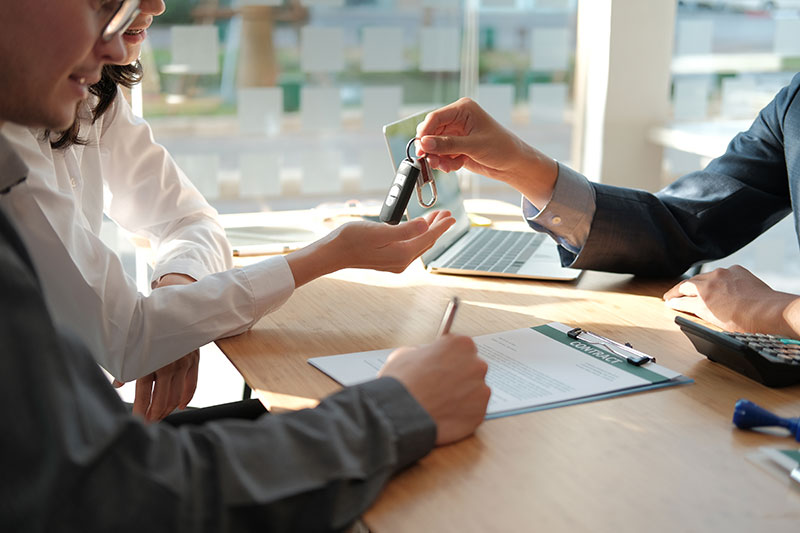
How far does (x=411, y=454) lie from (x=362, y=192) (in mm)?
2229

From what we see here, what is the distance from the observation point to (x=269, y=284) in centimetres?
116

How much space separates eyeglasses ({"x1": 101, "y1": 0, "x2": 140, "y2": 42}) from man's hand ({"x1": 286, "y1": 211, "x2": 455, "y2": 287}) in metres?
0.43

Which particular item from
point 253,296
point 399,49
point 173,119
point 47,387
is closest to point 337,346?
point 253,296

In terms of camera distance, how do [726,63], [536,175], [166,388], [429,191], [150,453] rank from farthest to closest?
[726,63] → [429,191] → [536,175] → [166,388] → [150,453]

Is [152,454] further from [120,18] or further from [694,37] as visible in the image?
[694,37]

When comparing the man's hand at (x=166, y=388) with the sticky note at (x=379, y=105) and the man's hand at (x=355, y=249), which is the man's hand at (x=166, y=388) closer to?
the man's hand at (x=355, y=249)

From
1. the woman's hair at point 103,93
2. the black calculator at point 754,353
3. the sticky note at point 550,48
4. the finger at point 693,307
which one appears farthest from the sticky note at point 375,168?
the black calculator at point 754,353

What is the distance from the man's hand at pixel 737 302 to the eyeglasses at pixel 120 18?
2.89ft

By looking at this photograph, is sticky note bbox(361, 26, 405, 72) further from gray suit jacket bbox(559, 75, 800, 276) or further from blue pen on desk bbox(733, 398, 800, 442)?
blue pen on desk bbox(733, 398, 800, 442)

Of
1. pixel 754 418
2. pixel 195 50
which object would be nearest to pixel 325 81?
pixel 195 50

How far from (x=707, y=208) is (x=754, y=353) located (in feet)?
1.85

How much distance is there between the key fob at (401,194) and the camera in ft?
4.22

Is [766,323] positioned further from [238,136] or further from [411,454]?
[238,136]

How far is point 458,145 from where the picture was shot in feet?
4.36
